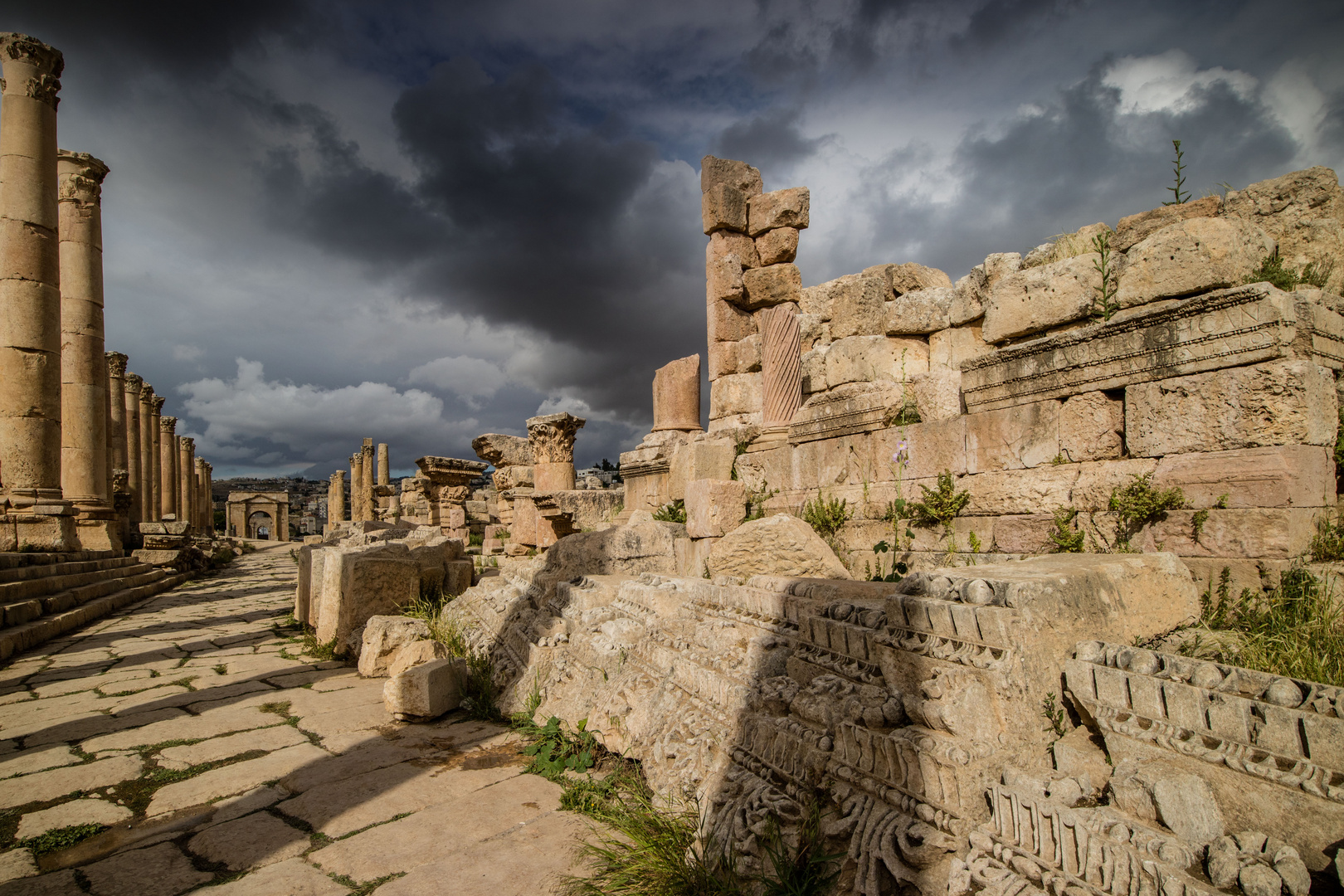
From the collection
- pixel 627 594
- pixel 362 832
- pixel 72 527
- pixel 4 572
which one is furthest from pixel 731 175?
pixel 72 527

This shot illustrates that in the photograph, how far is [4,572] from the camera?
308 inches

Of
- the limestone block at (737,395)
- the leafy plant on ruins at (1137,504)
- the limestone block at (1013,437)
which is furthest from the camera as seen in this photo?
the limestone block at (737,395)

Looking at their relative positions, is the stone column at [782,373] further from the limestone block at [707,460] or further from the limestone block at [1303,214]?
the limestone block at [1303,214]

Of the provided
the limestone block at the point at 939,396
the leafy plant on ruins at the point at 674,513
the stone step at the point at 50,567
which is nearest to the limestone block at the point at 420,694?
the leafy plant on ruins at the point at 674,513

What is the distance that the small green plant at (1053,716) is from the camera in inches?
77.6

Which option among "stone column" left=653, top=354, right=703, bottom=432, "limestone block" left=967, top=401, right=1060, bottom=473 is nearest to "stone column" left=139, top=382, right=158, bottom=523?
"stone column" left=653, top=354, right=703, bottom=432

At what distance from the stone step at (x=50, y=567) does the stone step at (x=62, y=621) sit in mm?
628

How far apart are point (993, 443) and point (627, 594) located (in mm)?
2783

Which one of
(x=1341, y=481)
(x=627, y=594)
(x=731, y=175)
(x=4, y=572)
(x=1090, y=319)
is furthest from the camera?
(x=731, y=175)

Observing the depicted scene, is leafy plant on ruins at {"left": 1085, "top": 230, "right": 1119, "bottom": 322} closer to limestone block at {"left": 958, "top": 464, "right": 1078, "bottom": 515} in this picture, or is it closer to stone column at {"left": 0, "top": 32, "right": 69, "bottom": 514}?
limestone block at {"left": 958, "top": 464, "right": 1078, "bottom": 515}

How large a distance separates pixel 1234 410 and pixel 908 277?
4214 mm

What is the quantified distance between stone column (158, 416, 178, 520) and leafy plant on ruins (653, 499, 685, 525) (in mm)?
23573

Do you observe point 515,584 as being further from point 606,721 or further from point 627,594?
point 606,721

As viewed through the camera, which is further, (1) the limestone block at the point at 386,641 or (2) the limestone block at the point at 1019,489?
(1) the limestone block at the point at 386,641
